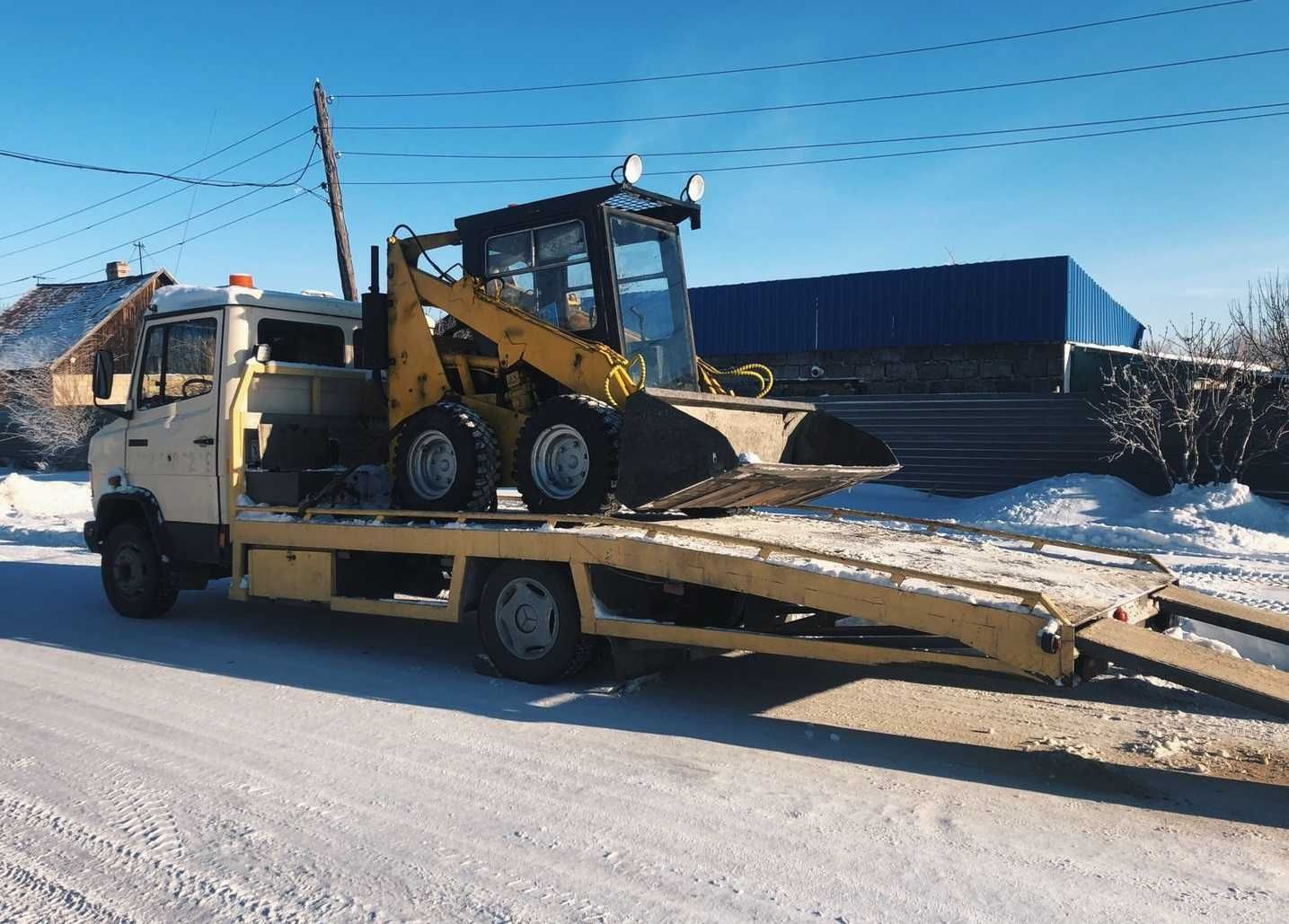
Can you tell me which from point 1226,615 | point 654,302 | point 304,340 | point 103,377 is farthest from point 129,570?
point 1226,615

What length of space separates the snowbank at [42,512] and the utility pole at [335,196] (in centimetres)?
604

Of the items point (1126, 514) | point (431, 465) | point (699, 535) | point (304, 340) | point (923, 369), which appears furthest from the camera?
point (923, 369)

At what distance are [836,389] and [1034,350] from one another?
4.47 m

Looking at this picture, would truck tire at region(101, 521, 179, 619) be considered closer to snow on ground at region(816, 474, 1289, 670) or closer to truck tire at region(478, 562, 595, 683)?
truck tire at region(478, 562, 595, 683)

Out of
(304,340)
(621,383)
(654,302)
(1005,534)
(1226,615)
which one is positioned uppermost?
(654,302)

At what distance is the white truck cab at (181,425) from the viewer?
28.0 ft

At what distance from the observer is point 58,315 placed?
129 ft

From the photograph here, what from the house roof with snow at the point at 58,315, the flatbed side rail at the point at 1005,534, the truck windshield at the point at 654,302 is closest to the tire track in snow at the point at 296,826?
the truck windshield at the point at 654,302

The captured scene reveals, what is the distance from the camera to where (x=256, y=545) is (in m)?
8.26

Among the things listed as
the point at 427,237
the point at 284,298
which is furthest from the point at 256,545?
the point at 427,237

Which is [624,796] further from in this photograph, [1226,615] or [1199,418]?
[1199,418]

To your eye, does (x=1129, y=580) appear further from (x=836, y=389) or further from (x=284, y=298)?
(x=836, y=389)

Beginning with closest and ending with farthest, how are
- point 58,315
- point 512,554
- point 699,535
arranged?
point 699,535 → point 512,554 → point 58,315

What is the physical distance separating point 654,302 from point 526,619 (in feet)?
8.93
